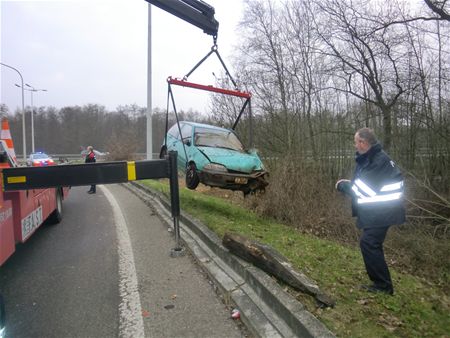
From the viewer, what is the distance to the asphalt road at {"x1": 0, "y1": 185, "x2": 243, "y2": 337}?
356 centimetres

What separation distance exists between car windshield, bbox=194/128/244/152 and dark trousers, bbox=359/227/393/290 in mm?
5378

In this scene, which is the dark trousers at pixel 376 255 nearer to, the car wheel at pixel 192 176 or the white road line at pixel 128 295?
the white road line at pixel 128 295

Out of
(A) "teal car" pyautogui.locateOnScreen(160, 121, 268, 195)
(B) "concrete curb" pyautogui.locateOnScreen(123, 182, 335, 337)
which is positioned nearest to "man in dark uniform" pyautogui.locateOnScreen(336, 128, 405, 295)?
(B) "concrete curb" pyautogui.locateOnScreen(123, 182, 335, 337)

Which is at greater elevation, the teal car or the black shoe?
the teal car

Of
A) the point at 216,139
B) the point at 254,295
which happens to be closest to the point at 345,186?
the point at 254,295

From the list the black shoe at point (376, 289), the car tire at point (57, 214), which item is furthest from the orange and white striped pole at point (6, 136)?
the black shoe at point (376, 289)

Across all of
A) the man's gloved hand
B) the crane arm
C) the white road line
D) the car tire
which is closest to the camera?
the white road line

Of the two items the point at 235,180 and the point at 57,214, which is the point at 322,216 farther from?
the point at 57,214

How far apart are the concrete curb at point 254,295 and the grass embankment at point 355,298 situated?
8.4 inches

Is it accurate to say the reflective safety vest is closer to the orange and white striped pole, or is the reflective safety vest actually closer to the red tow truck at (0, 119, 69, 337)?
the red tow truck at (0, 119, 69, 337)

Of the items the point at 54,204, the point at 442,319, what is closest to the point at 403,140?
the point at 442,319

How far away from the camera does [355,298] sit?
152 inches

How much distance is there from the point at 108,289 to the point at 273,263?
6.65 feet

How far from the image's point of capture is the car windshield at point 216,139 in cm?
896
